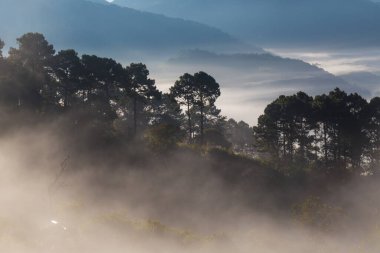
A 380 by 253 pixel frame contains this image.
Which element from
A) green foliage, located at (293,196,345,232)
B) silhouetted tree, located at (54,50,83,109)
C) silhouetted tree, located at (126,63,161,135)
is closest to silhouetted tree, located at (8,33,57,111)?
silhouetted tree, located at (54,50,83,109)

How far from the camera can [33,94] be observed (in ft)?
158

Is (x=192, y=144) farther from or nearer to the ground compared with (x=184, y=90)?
nearer to the ground

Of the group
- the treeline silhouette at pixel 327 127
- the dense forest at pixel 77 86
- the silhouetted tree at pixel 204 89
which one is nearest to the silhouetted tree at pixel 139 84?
the dense forest at pixel 77 86

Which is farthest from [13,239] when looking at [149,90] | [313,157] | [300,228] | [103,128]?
[313,157]

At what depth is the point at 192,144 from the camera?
51.0 m

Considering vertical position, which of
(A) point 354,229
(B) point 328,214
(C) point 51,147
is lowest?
(A) point 354,229

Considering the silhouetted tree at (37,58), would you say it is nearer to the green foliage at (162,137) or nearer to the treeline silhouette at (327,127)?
the green foliage at (162,137)

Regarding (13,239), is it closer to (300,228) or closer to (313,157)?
(300,228)

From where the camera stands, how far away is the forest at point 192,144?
4338 centimetres

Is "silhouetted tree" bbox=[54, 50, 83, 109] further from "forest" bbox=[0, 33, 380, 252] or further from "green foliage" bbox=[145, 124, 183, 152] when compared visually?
"green foliage" bbox=[145, 124, 183, 152]

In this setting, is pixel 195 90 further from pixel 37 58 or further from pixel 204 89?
pixel 37 58

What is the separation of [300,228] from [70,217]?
15160 millimetres

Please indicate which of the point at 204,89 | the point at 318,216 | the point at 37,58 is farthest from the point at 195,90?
the point at 318,216

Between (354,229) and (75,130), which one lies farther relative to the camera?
(75,130)
